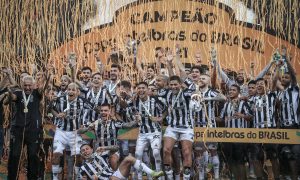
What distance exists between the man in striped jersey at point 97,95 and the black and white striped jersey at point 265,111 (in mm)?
1868

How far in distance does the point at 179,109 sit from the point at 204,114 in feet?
1.25

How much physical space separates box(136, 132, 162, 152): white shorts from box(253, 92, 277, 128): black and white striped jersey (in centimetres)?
125

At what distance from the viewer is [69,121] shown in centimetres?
705

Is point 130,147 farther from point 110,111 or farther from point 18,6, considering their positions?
point 18,6

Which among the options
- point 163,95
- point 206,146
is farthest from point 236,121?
point 163,95

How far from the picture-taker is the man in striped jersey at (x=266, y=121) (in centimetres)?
697

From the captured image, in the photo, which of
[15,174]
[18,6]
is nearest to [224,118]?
[15,174]

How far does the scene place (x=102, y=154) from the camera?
6.59 m

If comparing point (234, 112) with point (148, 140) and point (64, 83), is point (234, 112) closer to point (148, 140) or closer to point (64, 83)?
point (148, 140)

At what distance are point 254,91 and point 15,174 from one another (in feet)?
10.4

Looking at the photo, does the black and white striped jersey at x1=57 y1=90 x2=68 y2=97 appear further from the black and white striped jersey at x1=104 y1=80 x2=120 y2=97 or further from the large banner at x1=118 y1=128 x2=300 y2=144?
the large banner at x1=118 y1=128 x2=300 y2=144

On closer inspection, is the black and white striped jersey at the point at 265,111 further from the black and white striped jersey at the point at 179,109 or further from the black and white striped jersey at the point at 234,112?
the black and white striped jersey at the point at 179,109

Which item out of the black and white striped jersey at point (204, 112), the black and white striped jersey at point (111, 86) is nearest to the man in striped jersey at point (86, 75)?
the black and white striped jersey at point (111, 86)

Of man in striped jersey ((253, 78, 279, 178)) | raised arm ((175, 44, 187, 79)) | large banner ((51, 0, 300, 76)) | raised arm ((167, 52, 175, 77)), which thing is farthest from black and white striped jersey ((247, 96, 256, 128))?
raised arm ((167, 52, 175, 77))
